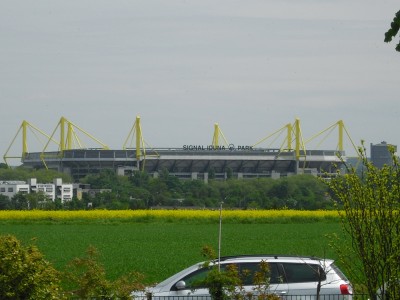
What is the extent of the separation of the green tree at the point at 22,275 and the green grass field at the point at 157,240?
10.6m

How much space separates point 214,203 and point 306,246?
55.8m

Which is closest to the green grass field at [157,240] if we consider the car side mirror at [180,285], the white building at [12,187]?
the car side mirror at [180,285]

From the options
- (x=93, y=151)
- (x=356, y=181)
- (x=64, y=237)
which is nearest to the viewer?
(x=356, y=181)

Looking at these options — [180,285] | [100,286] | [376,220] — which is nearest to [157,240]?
[180,285]

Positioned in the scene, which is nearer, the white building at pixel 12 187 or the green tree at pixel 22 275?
the green tree at pixel 22 275

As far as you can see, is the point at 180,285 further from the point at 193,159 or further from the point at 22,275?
the point at 193,159

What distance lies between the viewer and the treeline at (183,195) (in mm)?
85838

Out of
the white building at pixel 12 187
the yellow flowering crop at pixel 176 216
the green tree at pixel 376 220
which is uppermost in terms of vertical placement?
the white building at pixel 12 187

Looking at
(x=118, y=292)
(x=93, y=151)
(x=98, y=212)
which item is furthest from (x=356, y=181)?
(x=93, y=151)

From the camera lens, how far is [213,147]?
6890 inches

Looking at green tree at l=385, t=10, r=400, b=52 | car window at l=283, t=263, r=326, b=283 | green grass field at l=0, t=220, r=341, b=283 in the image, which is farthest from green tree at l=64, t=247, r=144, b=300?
green grass field at l=0, t=220, r=341, b=283

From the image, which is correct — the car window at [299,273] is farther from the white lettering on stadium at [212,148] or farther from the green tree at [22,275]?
the white lettering on stadium at [212,148]

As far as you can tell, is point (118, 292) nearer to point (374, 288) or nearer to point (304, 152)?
point (374, 288)

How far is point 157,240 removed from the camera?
42.1m
